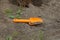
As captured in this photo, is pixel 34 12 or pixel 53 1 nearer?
pixel 34 12

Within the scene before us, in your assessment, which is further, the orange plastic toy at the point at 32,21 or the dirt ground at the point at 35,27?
the orange plastic toy at the point at 32,21

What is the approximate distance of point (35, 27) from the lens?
13.5 ft

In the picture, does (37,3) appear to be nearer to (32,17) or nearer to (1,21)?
(32,17)

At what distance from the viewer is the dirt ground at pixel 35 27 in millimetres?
3857

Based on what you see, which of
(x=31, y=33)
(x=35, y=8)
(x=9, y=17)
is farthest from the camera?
(x=35, y=8)

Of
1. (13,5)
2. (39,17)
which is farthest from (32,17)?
(13,5)

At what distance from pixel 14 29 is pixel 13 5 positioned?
0.75 m

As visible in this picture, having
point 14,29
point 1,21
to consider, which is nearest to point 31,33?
point 14,29

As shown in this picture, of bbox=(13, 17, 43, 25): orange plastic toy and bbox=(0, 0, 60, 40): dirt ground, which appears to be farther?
bbox=(13, 17, 43, 25): orange plastic toy

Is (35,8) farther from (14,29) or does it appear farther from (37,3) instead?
(14,29)

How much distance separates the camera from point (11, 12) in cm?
440

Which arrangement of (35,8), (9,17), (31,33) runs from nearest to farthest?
(31,33)
(9,17)
(35,8)

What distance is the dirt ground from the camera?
152 inches

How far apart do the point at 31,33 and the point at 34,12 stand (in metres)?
0.63
